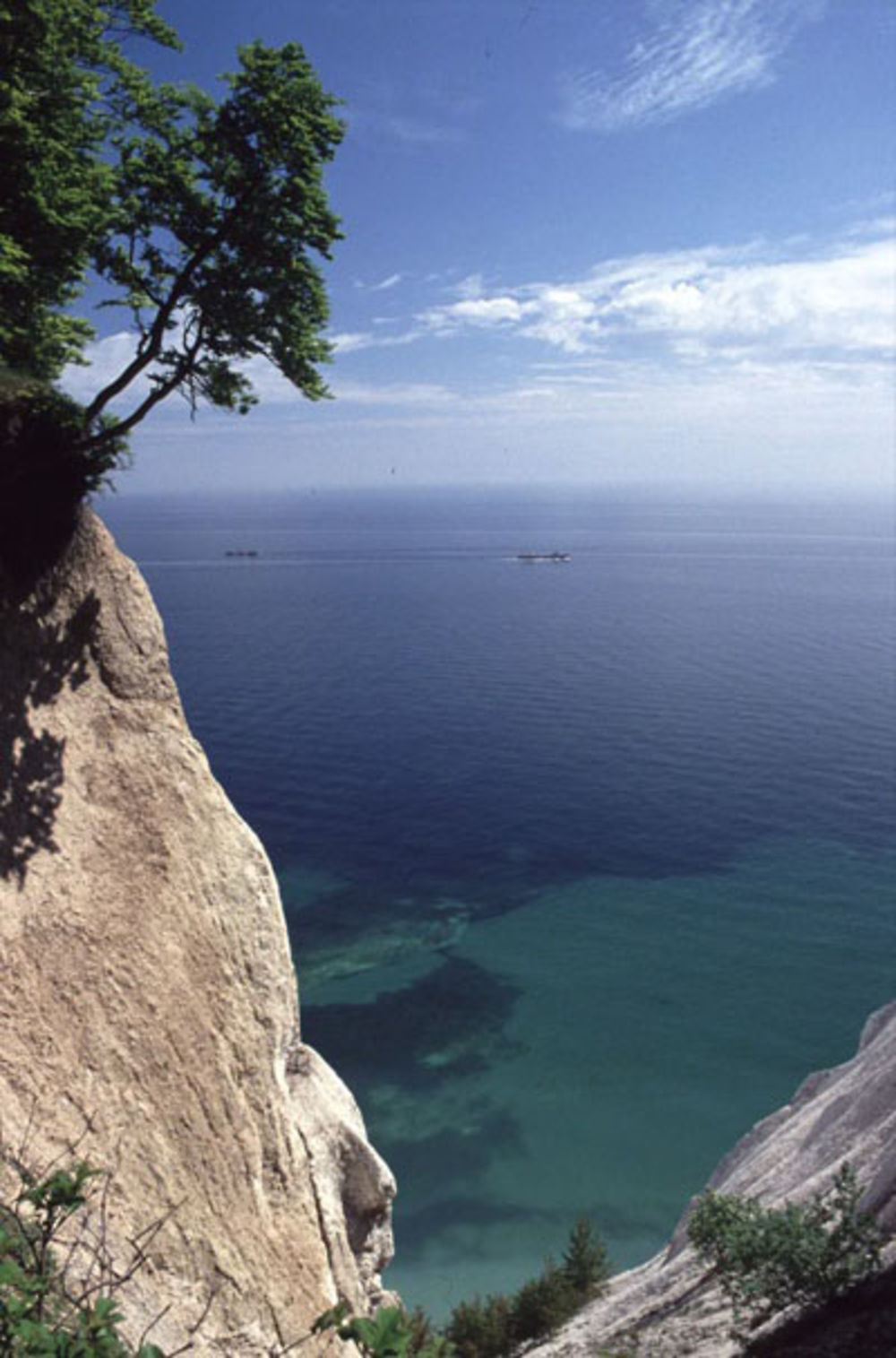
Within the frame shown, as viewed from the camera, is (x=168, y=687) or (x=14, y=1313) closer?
(x=14, y=1313)

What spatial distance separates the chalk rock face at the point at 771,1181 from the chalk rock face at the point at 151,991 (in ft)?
27.2

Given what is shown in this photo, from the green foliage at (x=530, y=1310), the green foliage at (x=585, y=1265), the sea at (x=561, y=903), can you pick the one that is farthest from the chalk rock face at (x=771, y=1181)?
the sea at (x=561, y=903)

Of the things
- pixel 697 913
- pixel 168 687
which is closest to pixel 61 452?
pixel 168 687

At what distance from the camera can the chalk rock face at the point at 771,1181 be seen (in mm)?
20953

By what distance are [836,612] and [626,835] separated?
118m

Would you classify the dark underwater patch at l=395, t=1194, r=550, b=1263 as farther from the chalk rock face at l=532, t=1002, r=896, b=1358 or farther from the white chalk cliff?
the white chalk cliff

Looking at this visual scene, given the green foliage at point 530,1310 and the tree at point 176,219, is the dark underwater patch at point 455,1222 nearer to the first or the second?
the green foliage at point 530,1310

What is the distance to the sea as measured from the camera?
147 ft

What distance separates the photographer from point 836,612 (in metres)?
175

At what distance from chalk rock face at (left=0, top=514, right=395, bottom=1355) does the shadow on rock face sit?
49 mm

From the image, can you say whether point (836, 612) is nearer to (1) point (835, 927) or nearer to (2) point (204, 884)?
(1) point (835, 927)

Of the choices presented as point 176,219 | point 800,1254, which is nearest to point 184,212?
point 176,219

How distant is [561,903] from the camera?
7000 centimetres

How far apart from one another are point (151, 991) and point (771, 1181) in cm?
2298
